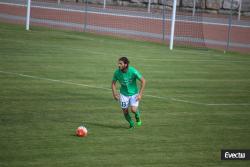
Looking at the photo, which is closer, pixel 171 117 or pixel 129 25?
pixel 171 117

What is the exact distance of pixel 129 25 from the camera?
152 feet

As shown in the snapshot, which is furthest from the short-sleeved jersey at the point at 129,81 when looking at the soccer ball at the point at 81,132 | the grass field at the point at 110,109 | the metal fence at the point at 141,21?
the metal fence at the point at 141,21

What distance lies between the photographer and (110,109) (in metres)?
17.8

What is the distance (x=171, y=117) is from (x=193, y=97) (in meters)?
3.39

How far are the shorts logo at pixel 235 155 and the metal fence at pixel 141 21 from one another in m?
24.3

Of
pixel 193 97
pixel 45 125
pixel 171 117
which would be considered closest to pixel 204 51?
pixel 193 97

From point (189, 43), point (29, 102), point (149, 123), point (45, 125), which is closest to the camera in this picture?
point (45, 125)

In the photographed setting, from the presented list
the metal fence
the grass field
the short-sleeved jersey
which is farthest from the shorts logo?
the metal fence

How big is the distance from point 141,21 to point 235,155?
3472cm

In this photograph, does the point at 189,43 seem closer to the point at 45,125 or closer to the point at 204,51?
the point at 204,51

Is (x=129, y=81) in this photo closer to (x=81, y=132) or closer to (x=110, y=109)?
(x=81, y=132)

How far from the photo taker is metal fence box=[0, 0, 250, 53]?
41.3 m

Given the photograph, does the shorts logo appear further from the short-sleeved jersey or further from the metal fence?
the metal fence

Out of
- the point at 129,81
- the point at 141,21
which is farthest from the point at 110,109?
the point at 141,21
